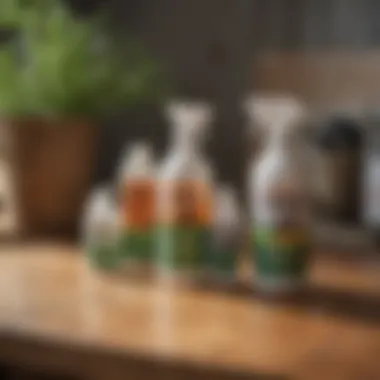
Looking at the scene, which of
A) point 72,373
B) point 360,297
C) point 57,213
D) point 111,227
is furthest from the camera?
point 57,213

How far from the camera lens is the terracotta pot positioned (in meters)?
1.61

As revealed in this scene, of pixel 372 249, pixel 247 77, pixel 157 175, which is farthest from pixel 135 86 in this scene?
pixel 372 249

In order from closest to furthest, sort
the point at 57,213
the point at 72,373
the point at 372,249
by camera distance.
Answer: the point at 72,373, the point at 372,249, the point at 57,213

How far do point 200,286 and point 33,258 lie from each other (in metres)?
0.30

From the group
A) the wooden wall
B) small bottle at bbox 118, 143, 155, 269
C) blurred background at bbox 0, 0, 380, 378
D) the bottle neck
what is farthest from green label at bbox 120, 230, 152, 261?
the wooden wall

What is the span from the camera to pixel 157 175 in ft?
4.61

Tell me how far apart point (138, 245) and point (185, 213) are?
4.1 inches

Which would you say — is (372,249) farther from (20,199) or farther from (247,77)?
(20,199)

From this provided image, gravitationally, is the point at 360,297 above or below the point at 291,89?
below

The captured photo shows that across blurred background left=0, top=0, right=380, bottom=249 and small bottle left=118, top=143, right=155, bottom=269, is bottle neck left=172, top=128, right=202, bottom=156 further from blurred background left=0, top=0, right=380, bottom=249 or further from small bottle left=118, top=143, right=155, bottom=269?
blurred background left=0, top=0, right=380, bottom=249

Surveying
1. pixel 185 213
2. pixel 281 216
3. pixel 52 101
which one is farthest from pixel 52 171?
pixel 281 216

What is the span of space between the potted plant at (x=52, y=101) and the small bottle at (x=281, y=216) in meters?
0.47

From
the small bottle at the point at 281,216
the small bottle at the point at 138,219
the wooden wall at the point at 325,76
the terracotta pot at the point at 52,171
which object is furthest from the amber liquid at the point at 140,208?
the wooden wall at the point at 325,76

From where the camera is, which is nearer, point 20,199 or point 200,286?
point 200,286
